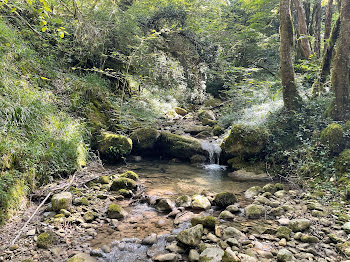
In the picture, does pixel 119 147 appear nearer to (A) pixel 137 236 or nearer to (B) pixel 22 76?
(B) pixel 22 76

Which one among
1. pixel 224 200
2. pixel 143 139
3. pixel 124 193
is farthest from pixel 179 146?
pixel 224 200

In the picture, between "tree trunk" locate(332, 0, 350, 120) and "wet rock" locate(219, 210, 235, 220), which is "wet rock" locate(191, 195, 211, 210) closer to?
"wet rock" locate(219, 210, 235, 220)

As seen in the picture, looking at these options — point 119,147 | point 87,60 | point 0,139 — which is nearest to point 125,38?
point 87,60

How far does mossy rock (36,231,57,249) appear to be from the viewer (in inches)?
122

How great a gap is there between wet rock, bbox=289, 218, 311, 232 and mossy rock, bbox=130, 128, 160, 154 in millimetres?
5847

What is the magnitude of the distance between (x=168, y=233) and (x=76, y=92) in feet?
17.2

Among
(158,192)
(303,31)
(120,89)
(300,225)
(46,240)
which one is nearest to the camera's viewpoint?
(46,240)

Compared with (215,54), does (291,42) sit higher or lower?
lower

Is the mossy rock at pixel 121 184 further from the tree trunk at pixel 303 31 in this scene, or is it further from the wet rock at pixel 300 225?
the tree trunk at pixel 303 31

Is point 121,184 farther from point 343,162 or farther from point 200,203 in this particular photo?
point 343,162

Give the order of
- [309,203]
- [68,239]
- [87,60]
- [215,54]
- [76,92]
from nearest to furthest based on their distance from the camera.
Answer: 1. [68,239]
2. [309,203]
3. [76,92]
4. [87,60]
5. [215,54]

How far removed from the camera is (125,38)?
9297 millimetres

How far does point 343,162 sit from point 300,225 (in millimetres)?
2340

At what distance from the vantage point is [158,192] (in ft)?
17.8
